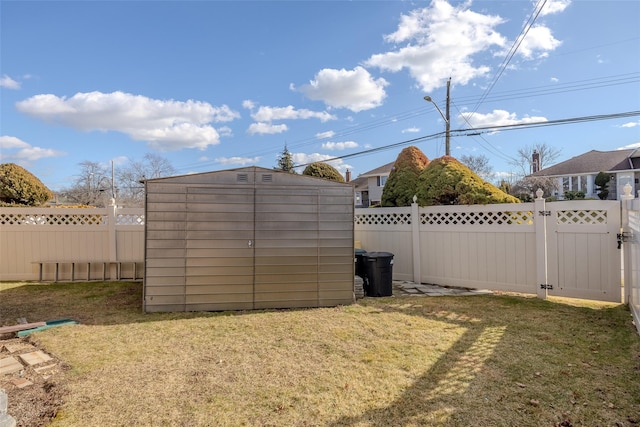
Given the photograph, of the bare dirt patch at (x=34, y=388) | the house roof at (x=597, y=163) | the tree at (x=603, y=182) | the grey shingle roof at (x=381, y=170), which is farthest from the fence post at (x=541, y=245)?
the grey shingle roof at (x=381, y=170)

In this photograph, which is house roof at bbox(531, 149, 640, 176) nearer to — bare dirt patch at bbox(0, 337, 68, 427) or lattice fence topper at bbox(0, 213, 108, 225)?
lattice fence topper at bbox(0, 213, 108, 225)

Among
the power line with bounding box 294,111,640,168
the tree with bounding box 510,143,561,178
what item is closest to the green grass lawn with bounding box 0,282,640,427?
the power line with bounding box 294,111,640,168

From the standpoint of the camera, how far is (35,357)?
3451 mm

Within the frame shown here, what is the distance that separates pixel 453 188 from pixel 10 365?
24.4ft

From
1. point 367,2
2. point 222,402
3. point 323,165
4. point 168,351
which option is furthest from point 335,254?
point 323,165

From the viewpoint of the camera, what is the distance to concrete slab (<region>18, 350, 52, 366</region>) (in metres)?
3.33

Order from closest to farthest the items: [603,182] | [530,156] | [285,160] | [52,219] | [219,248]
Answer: [219,248] → [52,219] → [603,182] → [285,160] → [530,156]

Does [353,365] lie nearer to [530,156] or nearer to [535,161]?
[535,161]

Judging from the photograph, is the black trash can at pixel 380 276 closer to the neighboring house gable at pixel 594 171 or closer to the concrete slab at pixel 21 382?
the concrete slab at pixel 21 382

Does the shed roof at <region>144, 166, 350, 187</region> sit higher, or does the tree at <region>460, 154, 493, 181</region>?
the tree at <region>460, 154, 493, 181</region>

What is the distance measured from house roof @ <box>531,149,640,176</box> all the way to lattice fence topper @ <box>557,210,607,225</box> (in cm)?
2324

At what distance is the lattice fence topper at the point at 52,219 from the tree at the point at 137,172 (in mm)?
25508

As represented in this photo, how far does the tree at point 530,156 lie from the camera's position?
33312mm

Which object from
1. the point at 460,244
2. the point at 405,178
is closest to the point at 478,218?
the point at 460,244
